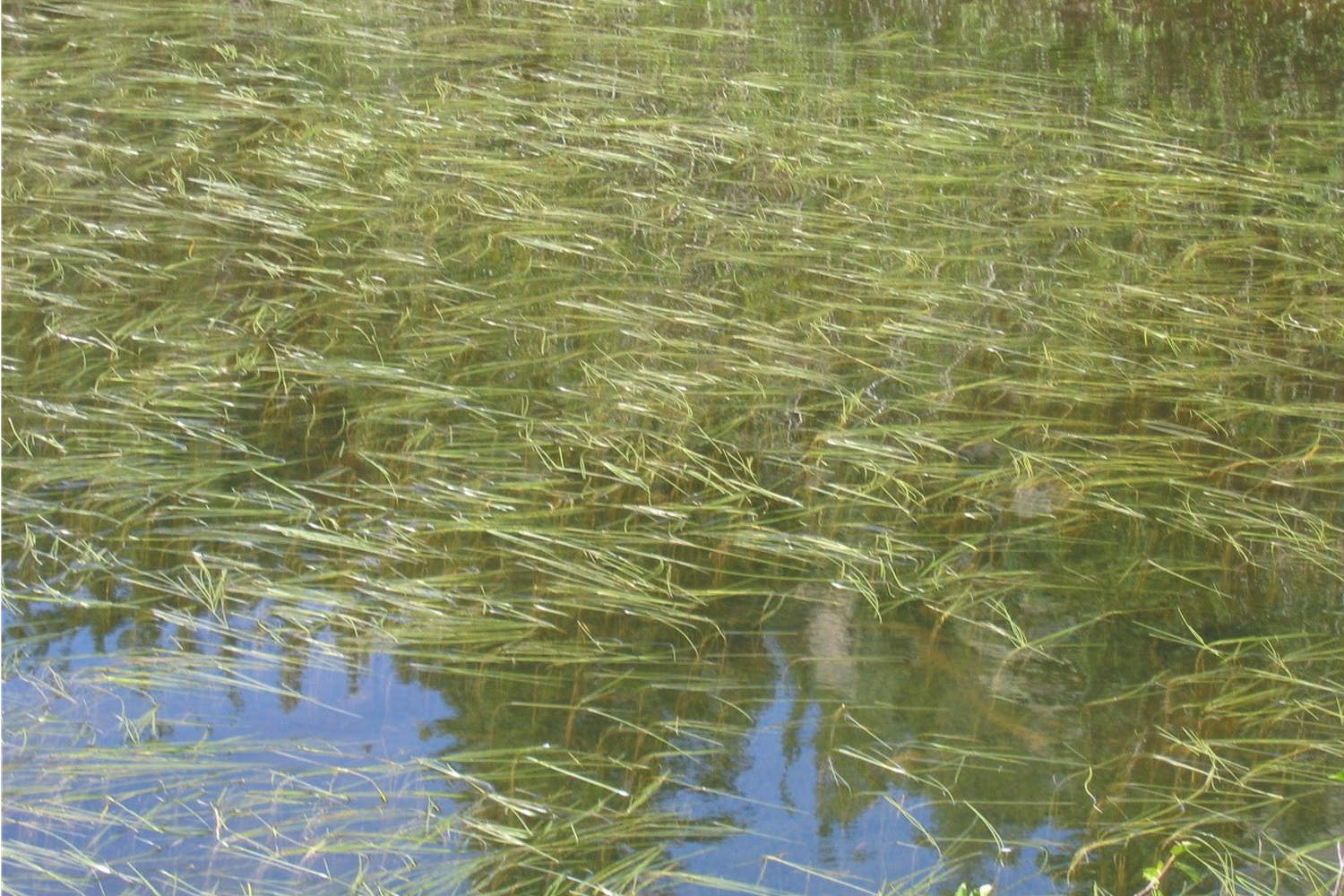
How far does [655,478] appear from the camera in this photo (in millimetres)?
2500

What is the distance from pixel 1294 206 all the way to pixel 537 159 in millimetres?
2011

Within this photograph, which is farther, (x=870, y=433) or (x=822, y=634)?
(x=870, y=433)

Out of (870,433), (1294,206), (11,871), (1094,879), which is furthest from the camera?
(1294,206)

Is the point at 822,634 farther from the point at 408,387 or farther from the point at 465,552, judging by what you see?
the point at 408,387

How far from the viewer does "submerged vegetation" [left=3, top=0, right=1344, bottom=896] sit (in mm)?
1854

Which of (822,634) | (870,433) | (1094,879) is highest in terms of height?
(870,433)

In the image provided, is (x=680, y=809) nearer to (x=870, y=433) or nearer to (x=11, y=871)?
(x=11, y=871)

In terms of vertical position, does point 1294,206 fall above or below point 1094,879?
above

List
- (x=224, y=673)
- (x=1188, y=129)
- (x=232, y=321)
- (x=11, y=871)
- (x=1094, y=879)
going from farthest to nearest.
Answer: (x=1188, y=129) < (x=232, y=321) < (x=224, y=673) < (x=1094, y=879) < (x=11, y=871)

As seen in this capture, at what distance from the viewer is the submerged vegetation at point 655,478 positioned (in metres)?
1.85

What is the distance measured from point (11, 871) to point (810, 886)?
3.29ft

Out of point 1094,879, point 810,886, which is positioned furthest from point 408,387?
point 1094,879

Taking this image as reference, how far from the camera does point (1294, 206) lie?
3.61 metres

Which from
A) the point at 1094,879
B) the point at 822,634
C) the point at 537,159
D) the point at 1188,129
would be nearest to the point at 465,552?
the point at 822,634
